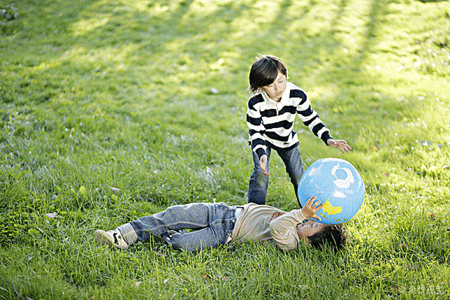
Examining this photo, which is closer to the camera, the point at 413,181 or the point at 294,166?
the point at 294,166

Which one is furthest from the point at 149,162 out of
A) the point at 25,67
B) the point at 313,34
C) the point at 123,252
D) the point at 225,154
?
the point at 313,34

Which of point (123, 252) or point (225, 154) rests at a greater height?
point (123, 252)

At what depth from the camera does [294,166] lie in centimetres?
407

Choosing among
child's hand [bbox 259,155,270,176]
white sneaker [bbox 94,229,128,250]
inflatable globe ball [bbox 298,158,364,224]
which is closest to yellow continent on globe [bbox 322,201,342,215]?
inflatable globe ball [bbox 298,158,364,224]

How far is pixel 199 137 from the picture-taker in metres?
5.80

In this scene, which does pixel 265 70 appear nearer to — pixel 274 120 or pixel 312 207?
pixel 274 120

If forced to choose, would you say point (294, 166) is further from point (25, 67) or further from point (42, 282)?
point (25, 67)

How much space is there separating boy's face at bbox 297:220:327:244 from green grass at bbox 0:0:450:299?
170mm

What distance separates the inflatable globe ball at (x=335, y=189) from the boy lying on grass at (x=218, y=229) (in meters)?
0.35

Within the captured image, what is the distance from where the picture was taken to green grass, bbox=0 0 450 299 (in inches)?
119

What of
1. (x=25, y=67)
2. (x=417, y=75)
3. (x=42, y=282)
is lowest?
(x=417, y=75)

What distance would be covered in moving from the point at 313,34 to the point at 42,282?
32.8ft

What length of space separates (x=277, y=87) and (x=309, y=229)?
1.46 metres

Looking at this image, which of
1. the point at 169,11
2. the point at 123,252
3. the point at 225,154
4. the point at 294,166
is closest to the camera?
the point at 123,252
